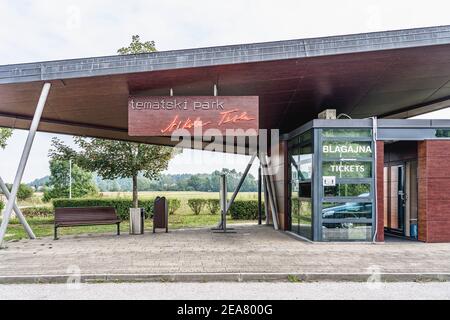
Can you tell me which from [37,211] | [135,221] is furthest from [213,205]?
[135,221]

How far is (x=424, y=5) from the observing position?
40.5 ft

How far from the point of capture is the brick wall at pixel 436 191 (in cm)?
1075

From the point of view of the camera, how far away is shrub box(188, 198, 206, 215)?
25.1 meters

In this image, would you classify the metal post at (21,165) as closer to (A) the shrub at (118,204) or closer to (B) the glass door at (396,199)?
(B) the glass door at (396,199)

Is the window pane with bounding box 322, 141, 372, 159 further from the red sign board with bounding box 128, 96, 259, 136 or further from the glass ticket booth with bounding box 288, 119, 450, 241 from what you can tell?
the red sign board with bounding box 128, 96, 259, 136

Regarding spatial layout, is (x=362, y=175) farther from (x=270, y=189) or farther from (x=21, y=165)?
(x=21, y=165)

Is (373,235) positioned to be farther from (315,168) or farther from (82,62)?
(82,62)

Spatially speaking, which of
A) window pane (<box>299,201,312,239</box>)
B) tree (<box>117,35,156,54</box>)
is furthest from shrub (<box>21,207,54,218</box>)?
window pane (<box>299,201,312,239</box>)

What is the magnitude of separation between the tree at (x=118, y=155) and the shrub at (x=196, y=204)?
5276 millimetres

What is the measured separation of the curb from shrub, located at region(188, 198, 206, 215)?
18.3 meters

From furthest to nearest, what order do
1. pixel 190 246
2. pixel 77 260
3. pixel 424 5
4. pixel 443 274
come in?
pixel 424 5
pixel 190 246
pixel 77 260
pixel 443 274

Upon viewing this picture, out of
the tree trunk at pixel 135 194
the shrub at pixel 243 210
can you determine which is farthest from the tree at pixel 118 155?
the shrub at pixel 243 210

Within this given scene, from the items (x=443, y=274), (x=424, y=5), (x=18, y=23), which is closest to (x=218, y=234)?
(x=443, y=274)

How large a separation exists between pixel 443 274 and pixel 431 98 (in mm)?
7585
